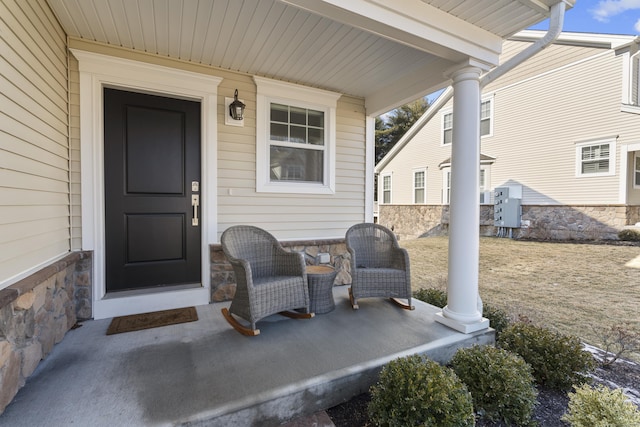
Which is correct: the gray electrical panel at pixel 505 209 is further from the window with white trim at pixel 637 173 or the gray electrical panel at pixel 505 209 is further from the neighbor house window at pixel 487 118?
the window with white trim at pixel 637 173

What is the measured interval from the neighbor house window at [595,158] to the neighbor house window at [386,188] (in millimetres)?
6927

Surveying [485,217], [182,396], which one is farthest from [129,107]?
[485,217]

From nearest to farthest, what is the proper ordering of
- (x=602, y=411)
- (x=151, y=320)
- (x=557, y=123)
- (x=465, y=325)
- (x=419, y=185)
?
(x=602, y=411) < (x=465, y=325) < (x=151, y=320) < (x=557, y=123) < (x=419, y=185)

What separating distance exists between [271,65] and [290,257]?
208 centimetres

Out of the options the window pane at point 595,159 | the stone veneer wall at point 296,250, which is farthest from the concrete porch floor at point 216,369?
the window pane at point 595,159

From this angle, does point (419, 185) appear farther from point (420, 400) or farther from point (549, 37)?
point (420, 400)

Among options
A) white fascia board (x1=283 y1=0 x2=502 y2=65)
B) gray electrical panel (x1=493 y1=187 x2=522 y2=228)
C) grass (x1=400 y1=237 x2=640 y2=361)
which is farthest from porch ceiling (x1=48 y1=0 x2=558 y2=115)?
gray electrical panel (x1=493 y1=187 x2=522 y2=228)

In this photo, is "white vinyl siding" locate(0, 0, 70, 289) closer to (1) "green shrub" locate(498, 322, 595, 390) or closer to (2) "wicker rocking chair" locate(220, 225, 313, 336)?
(2) "wicker rocking chair" locate(220, 225, 313, 336)

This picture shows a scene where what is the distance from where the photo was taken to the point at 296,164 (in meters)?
3.83

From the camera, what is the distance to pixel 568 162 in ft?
27.6

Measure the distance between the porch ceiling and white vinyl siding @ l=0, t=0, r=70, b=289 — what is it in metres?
0.39

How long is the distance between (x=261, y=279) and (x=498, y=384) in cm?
192

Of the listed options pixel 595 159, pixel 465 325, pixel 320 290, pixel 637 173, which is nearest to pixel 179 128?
pixel 320 290

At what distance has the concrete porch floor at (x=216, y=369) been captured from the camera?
154 cm
